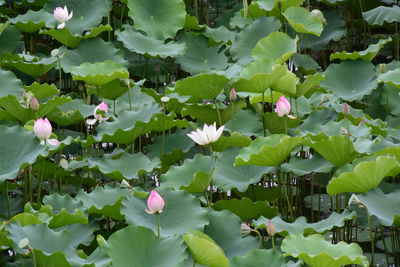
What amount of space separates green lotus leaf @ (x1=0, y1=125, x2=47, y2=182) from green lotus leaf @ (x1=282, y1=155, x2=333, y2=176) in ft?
2.40

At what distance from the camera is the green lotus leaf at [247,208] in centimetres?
233

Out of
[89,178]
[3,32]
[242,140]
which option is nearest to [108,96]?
[89,178]

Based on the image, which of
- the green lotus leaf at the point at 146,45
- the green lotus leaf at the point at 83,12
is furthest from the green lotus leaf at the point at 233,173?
the green lotus leaf at the point at 83,12

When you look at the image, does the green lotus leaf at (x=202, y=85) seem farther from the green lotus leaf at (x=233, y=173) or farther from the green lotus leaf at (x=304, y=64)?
the green lotus leaf at (x=304, y=64)

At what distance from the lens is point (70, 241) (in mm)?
2188

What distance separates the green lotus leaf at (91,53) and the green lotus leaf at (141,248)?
148 centimetres

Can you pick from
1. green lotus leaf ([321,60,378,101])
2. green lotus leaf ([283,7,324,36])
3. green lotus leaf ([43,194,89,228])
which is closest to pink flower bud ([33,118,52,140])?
green lotus leaf ([43,194,89,228])

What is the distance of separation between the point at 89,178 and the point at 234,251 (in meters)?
0.80

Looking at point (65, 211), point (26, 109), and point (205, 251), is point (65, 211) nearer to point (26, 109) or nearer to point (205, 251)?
point (205, 251)

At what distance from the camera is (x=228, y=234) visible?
2174 millimetres

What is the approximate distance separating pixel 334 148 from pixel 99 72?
1.02m

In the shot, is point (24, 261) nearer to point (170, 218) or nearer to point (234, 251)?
point (170, 218)

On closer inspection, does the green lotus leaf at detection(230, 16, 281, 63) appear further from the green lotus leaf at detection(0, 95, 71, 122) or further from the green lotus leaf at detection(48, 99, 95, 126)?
the green lotus leaf at detection(0, 95, 71, 122)

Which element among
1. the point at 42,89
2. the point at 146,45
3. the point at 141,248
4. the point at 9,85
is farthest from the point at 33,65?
the point at 141,248
